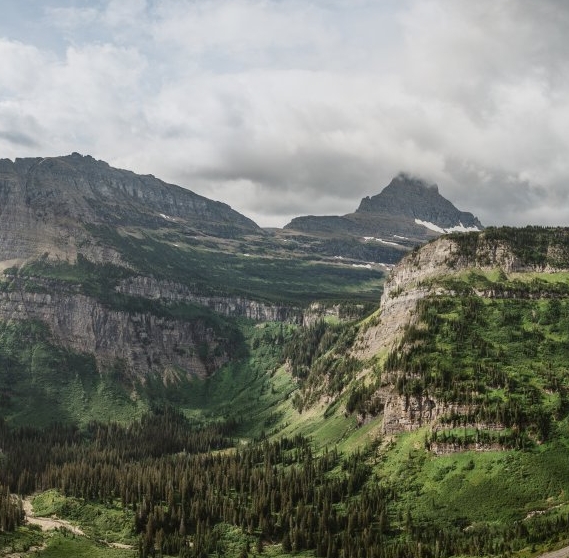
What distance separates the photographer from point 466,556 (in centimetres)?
19925

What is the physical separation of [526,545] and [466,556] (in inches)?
706

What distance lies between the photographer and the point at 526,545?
652 ft
